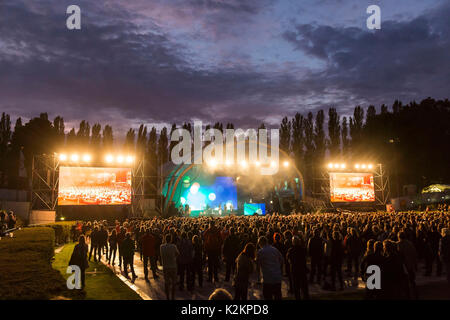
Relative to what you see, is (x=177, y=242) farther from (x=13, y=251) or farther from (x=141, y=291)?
(x=13, y=251)

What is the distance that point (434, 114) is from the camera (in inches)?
1964

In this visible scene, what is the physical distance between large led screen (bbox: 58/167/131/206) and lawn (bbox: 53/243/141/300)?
17632 mm

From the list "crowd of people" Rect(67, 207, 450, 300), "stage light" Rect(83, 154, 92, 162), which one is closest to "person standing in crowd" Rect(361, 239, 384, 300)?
"crowd of people" Rect(67, 207, 450, 300)

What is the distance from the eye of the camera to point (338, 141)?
56938 mm

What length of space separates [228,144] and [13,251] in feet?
103

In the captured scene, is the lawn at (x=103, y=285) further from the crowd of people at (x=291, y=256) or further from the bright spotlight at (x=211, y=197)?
the bright spotlight at (x=211, y=197)

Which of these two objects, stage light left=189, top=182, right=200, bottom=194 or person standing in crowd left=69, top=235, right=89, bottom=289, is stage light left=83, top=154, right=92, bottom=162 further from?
person standing in crowd left=69, top=235, right=89, bottom=289

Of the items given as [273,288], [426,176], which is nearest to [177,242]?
[273,288]

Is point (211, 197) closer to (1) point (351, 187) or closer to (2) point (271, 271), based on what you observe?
(1) point (351, 187)

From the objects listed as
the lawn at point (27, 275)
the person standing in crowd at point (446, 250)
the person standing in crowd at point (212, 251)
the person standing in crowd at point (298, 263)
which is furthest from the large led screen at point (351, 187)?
the lawn at point (27, 275)

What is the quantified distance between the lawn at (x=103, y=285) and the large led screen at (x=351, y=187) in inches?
1314

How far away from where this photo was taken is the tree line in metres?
49.0

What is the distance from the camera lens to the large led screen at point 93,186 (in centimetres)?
3247

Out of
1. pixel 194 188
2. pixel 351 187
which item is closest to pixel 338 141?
pixel 351 187
